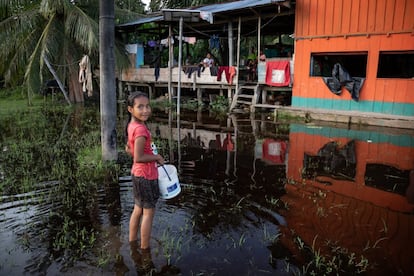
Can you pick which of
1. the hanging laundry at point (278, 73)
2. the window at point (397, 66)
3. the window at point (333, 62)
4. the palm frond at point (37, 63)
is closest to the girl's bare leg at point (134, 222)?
the window at point (333, 62)

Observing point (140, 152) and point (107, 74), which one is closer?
point (140, 152)

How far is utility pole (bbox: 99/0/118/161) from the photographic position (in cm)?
571

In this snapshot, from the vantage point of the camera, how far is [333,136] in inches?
362

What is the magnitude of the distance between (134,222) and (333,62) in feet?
41.4

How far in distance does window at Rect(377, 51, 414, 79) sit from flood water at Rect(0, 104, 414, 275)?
7005 millimetres

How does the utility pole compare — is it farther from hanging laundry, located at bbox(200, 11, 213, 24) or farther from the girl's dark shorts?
hanging laundry, located at bbox(200, 11, 213, 24)

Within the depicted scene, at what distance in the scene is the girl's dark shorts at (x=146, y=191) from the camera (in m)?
3.19

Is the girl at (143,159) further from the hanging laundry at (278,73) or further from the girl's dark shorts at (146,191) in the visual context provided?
the hanging laundry at (278,73)

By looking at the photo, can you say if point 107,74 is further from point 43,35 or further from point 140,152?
point 43,35

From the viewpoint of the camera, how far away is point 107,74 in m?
5.91

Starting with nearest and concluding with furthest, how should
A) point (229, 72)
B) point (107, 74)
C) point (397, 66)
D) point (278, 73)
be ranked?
point (107, 74), point (278, 73), point (397, 66), point (229, 72)

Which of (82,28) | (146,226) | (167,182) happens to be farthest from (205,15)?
(146,226)

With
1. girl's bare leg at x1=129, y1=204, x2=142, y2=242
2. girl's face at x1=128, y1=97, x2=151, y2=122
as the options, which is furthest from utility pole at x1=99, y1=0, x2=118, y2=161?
girl's face at x1=128, y1=97, x2=151, y2=122

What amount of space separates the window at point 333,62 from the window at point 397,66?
748 millimetres
